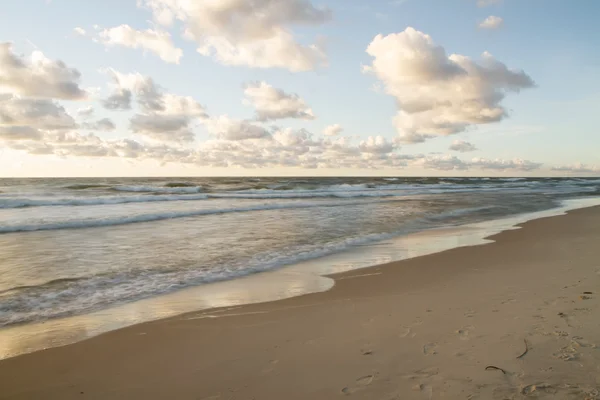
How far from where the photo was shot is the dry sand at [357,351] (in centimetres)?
280

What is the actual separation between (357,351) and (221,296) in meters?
2.61

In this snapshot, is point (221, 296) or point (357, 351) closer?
point (357, 351)

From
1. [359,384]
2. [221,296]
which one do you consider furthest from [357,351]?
[221,296]

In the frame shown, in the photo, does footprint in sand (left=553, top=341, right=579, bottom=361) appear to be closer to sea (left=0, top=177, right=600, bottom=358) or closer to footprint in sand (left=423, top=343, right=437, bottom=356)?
footprint in sand (left=423, top=343, right=437, bottom=356)

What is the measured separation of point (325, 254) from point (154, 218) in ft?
33.4

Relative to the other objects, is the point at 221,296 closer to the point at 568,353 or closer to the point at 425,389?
the point at 425,389

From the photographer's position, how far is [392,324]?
4.01m

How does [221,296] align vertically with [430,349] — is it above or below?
below

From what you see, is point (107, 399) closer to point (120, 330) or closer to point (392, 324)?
point (120, 330)

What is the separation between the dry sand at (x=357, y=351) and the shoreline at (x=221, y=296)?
0.26 metres

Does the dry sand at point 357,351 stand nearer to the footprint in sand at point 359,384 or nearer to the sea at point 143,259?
the footprint in sand at point 359,384

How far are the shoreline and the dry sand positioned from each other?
259mm

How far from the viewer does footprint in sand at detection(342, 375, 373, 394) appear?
276 centimetres

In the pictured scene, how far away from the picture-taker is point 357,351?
339 centimetres
